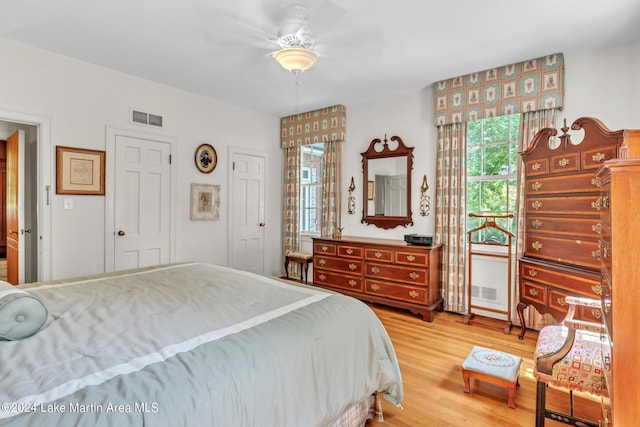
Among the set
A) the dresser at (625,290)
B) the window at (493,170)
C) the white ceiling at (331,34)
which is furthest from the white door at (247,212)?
the dresser at (625,290)

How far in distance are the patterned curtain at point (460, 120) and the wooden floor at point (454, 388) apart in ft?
2.14

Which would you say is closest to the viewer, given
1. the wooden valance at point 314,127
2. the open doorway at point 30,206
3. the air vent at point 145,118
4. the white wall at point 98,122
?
the white wall at point 98,122

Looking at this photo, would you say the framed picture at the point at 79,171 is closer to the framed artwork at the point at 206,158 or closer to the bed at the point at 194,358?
the framed artwork at the point at 206,158

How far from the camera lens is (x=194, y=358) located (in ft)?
3.66

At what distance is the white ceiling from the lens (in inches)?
92.9

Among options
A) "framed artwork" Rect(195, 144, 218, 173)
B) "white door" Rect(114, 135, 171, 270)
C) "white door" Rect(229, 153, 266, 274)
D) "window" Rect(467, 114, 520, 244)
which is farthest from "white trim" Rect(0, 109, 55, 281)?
"window" Rect(467, 114, 520, 244)

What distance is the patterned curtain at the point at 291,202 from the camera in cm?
523

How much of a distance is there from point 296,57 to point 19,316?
2342 mm

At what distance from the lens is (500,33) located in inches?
106

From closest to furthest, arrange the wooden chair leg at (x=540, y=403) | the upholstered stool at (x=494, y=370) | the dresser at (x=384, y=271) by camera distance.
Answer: the wooden chair leg at (x=540, y=403)
the upholstered stool at (x=494, y=370)
the dresser at (x=384, y=271)

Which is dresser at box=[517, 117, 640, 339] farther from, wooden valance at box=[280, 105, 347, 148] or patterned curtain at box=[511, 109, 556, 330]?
wooden valance at box=[280, 105, 347, 148]

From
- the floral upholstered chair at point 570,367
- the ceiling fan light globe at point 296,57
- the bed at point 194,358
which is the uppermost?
the ceiling fan light globe at point 296,57

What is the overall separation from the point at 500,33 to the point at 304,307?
271 cm

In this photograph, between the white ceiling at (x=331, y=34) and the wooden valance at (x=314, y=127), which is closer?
the white ceiling at (x=331, y=34)
